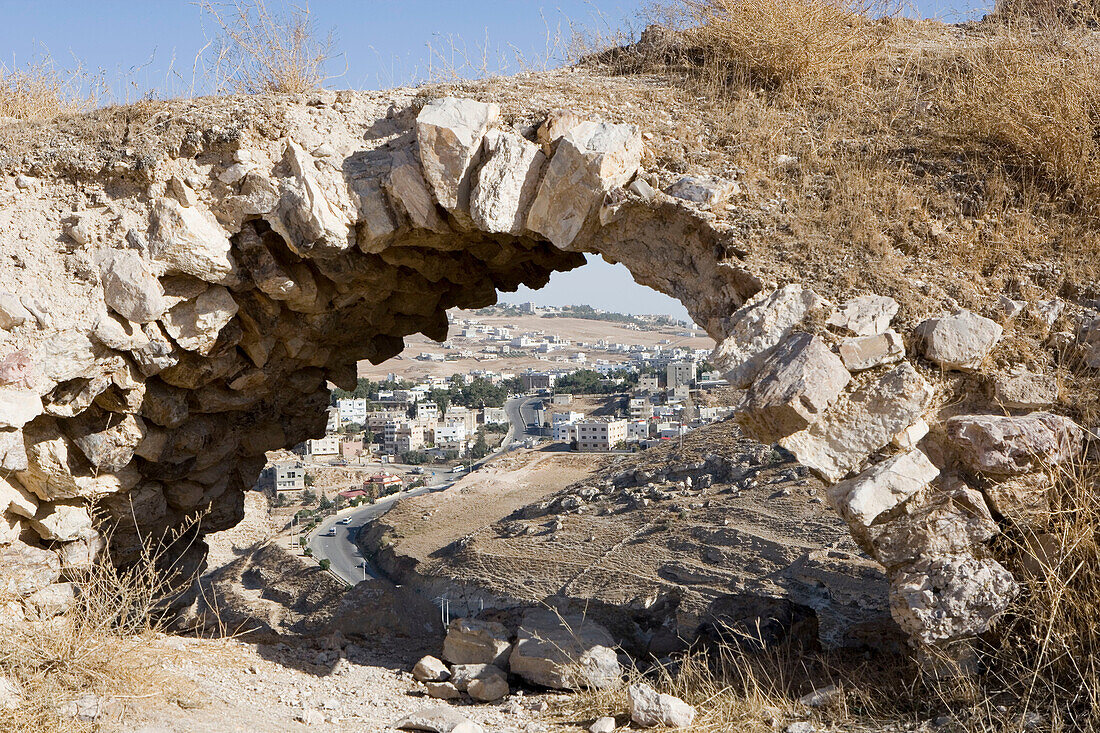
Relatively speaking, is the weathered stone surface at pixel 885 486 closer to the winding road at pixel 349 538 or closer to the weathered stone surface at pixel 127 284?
the weathered stone surface at pixel 127 284

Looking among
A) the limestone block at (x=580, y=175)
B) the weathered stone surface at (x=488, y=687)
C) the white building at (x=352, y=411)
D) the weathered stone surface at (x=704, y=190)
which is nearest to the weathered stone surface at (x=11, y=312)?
the limestone block at (x=580, y=175)

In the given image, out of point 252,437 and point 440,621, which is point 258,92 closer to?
point 252,437

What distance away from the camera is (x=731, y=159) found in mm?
5457

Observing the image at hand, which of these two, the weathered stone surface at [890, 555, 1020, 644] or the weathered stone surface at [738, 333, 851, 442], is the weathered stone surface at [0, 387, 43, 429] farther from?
the weathered stone surface at [890, 555, 1020, 644]

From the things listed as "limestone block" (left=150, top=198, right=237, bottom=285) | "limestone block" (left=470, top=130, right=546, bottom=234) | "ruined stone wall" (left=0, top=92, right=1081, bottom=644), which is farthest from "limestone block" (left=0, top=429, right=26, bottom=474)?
"limestone block" (left=470, top=130, right=546, bottom=234)

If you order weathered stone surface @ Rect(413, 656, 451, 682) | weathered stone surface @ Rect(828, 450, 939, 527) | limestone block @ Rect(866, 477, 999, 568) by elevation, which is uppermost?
weathered stone surface @ Rect(828, 450, 939, 527)

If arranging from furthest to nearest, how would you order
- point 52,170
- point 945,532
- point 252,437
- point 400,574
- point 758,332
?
1. point 400,574
2. point 252,437
3. point 52,170
4. point 758,332
5. point 945,532

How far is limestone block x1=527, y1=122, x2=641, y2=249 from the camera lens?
16.5ft

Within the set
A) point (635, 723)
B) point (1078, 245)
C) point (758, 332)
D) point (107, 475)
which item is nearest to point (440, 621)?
point (107, 475)

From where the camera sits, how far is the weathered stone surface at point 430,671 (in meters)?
5.36

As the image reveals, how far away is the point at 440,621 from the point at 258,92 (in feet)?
14.4

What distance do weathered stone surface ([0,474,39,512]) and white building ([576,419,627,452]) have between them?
16.8m

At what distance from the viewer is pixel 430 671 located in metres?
5.37

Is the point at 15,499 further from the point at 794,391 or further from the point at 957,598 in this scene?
the point at 957,598
